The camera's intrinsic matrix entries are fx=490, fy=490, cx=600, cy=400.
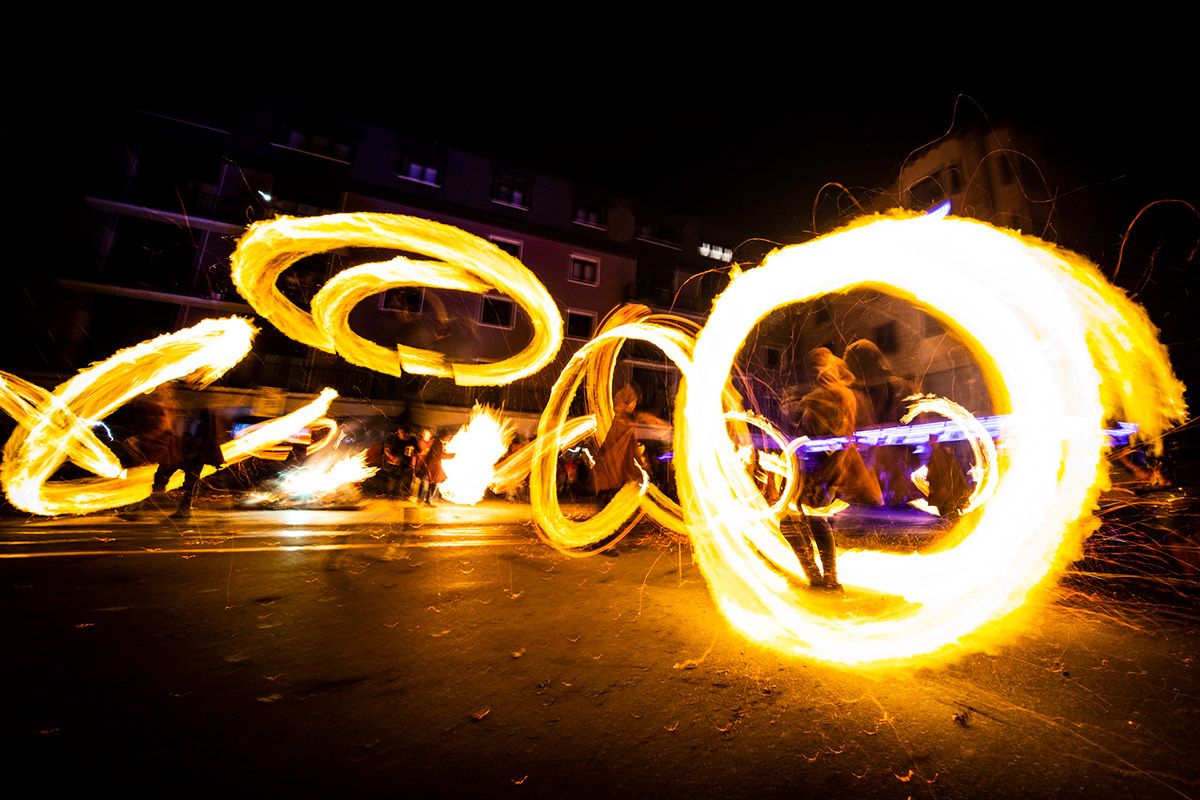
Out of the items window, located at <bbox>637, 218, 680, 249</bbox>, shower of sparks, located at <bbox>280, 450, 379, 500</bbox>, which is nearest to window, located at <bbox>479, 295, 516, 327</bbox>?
window, located at <bbox>637, 218, 680, 249</bbox>

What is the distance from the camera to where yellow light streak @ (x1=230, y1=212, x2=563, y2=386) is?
33.2 feet

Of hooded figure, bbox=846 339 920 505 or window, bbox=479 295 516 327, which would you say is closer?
hooded figure, bbox=846 339 920 505

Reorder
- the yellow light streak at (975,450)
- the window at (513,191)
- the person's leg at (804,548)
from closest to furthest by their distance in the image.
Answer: the person's leg at (804,548), the yellow light streak at (975,450), the window at (513,191)

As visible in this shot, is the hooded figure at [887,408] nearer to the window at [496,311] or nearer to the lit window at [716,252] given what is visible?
the lit window at [716,252]

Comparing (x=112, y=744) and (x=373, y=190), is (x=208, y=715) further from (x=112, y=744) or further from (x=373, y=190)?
(x=373, y=190)

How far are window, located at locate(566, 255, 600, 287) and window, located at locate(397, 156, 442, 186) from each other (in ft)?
25.8

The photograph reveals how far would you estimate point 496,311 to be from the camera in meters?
24.9

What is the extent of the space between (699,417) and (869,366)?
24280 millimetres

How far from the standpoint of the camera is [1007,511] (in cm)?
442

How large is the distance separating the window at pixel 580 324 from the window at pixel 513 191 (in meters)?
6.19

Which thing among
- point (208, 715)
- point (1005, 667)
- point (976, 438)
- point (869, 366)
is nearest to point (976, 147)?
point (869, 366)

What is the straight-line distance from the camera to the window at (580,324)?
26.6 meters

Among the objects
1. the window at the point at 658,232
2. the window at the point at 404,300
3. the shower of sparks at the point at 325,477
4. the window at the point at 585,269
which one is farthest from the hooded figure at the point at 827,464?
the window at the point at 658,232

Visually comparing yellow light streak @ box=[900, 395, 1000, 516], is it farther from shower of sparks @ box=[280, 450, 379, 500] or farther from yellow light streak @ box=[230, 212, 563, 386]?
shower of sparks @ box=[280, 450, 379, 500]
